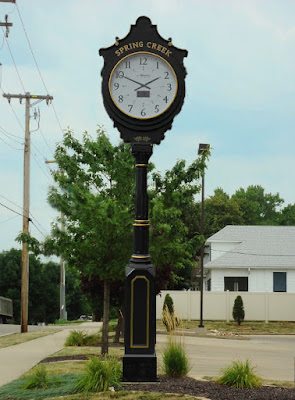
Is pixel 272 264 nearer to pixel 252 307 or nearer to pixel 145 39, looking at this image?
pixel 252 307

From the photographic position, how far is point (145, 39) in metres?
10.3

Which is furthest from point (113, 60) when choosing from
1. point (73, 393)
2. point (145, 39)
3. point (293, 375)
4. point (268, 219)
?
point (268, 219)

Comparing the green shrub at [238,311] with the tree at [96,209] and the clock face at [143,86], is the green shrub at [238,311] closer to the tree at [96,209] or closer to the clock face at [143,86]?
the tree at [96,209]

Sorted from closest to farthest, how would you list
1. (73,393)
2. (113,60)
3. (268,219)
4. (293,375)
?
(73,393), (113,60), (293,375), (268,219)

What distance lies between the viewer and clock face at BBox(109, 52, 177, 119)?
10258 millimetres

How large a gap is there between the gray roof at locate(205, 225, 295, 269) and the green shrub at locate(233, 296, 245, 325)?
19.1 feet

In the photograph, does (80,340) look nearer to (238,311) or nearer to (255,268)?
(238,311)

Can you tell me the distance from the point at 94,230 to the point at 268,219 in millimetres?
70780

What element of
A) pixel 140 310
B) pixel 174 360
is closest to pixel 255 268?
pixel 174 360

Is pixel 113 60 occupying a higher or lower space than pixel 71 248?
higher

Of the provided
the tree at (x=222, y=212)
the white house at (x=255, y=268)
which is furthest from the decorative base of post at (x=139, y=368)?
the tree at (x=222, y=212)

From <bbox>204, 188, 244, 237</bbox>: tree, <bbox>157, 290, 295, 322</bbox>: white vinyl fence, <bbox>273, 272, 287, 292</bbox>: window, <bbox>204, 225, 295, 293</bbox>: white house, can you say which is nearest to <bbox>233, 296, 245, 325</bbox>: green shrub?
<bbox>157, 290, 295, 322</bbox>: white vinyl fence

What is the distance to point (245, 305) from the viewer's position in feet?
133

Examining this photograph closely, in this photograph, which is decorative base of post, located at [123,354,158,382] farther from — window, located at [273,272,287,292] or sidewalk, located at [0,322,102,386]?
window, located at [273,272,287,292]
